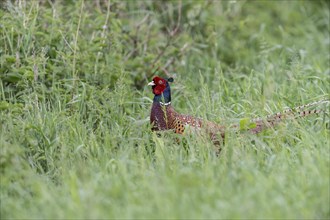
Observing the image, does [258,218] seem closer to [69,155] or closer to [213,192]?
[213,192]

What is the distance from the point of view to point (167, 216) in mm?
3992

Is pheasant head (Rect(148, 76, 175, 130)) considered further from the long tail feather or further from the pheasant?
the long tail feather

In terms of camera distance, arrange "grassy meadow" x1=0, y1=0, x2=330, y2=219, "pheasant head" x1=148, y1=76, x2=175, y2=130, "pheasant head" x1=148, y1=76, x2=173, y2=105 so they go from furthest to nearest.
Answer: "pheasant head" x1=148, y1=76, x2=173, y2=105 → "pheasant head" x1=148, y1=76, x2=175, y2=130 → "grassy meadow" x1=0, y1=0, x2=330, y2=219

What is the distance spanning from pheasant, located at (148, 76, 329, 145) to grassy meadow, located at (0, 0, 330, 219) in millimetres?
87

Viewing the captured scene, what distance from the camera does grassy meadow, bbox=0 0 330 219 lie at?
425 centimetres

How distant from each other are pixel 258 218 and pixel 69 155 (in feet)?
5.48

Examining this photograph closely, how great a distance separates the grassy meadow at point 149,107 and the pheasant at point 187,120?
0.29 ft

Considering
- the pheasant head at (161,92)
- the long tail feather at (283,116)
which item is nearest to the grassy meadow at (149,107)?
the long tail feather at (283,116)

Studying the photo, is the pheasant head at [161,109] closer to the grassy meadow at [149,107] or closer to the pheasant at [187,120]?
the pheasant at [187,120]

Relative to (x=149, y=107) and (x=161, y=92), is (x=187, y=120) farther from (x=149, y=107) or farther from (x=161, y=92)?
(x=149, y=107)

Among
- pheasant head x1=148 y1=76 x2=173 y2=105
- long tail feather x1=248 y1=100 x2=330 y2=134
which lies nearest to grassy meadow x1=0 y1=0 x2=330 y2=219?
long tail feather x1=248 y1=100 x2=330 y2=134

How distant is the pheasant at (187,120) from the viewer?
5480mm

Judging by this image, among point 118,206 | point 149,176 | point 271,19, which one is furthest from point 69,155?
point 271,19

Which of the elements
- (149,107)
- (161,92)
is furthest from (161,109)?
(149,107)
